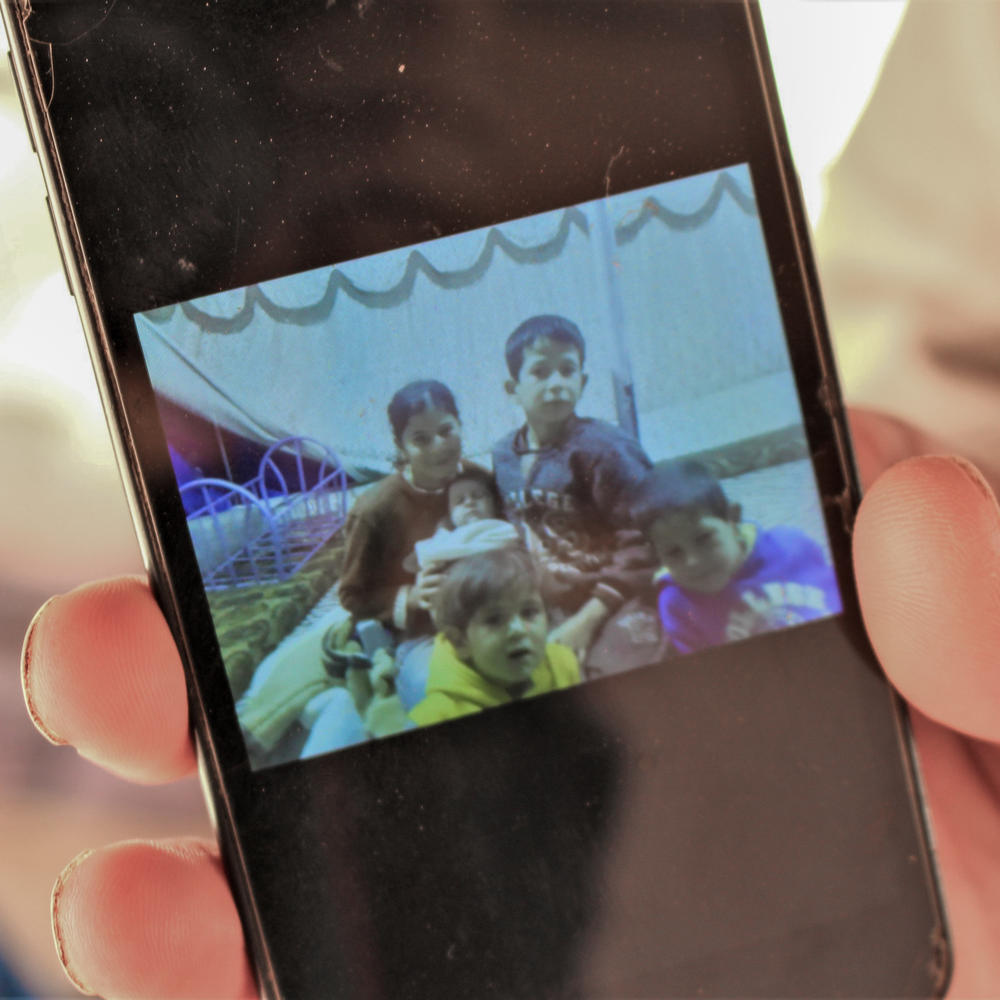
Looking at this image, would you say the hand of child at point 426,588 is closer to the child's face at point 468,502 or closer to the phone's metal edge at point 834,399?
the child's face at point 468,502

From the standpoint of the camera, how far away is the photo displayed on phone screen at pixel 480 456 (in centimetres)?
29

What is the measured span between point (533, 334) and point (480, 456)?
5cm

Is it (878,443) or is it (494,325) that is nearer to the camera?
(494,325)

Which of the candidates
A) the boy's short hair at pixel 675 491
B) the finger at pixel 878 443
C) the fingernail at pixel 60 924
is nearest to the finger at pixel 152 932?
the fingernail at pixel 60 924

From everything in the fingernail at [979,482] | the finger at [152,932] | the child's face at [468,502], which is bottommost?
the finger at [152,932]

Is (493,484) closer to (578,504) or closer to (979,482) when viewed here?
(578,504)

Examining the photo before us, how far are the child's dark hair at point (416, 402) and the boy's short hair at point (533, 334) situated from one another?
0.08ft

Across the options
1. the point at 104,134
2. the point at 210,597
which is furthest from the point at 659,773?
the point at 104,134

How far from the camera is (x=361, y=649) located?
30 cm

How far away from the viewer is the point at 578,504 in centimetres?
→ 30

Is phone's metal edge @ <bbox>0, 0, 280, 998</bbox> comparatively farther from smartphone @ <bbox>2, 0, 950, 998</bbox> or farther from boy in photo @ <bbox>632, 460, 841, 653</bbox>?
boy in photo @ <bbox>632, 460, 841, 653</bbox>

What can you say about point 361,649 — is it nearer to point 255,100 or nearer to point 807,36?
point 255,100

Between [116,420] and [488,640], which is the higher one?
[116,420]

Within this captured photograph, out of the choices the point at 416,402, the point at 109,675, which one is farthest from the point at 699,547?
the point at 109,675
